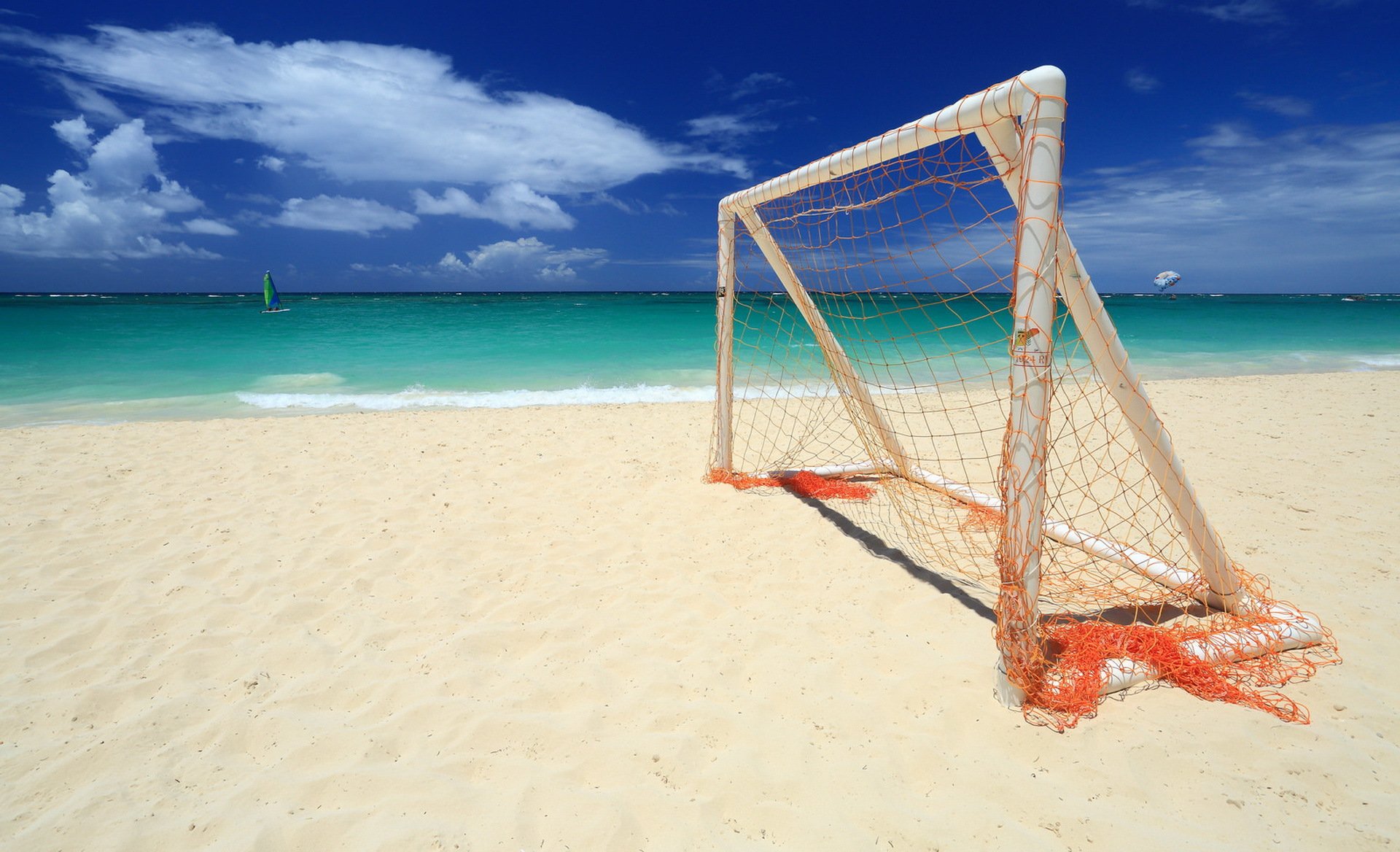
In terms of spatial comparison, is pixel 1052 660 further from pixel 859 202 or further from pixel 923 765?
pixel 859 202

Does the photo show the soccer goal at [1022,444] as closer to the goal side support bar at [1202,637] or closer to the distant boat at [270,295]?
the goal side support bar at [1202,637]

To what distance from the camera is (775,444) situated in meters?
6.67

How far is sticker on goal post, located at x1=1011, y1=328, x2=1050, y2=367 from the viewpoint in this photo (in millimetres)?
2248

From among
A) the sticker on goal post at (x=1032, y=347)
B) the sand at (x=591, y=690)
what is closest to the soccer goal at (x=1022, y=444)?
the sticker on goal post at (x=1032, y=347)

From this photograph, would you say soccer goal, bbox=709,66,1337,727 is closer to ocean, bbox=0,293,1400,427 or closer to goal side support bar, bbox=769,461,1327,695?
goal side support bar, bbox=769,461,1327,695

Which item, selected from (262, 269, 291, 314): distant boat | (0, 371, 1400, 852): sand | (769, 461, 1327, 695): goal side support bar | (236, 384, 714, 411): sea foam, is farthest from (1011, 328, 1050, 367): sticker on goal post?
(262, 269, 291, 314): distant boat

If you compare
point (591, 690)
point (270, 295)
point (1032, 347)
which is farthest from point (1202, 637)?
point (270, 295)

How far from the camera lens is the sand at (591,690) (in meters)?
1.94

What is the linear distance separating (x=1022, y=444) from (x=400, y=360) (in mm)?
16071

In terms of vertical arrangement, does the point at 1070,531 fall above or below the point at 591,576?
above

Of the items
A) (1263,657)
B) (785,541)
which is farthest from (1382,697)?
(785,541)

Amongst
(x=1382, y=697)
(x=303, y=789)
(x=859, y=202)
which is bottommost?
(x=303, y=789)

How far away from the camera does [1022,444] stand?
232 centimetres

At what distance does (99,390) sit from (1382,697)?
53.3 feet
